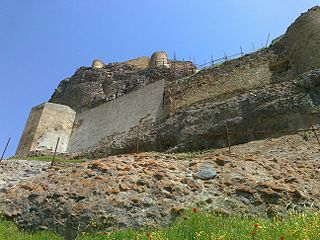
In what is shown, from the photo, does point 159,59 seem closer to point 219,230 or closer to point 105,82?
point 105,82

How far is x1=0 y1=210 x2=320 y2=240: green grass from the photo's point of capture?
17.8 feet

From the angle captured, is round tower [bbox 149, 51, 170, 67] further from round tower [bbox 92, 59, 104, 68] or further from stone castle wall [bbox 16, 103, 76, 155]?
stone castle wall [bbox 16, 103, 76, 155]

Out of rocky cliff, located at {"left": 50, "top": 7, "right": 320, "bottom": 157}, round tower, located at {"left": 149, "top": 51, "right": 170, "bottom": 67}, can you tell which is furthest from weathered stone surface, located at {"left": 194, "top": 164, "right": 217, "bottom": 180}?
round tower, located at {"left": 149, "top": 51, "right": 170, "bottom": 67}

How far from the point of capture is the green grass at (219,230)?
544 centimetres

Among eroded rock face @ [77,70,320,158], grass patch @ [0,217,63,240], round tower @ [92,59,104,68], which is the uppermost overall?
round tower @ [92,59,104,68]

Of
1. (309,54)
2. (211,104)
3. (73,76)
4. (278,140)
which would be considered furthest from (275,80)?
(73,76)

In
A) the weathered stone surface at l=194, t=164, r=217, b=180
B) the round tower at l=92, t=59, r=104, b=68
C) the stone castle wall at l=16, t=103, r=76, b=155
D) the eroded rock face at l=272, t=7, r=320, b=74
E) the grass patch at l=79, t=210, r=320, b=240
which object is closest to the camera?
the grass patch at l=79, t=210, r=320, b=240

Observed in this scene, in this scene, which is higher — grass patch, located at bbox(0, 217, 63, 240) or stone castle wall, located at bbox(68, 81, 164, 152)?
stone castle wall, located at bbox(68, 81, 164, 152)

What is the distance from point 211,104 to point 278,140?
18.6ft

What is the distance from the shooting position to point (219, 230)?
19.4ft

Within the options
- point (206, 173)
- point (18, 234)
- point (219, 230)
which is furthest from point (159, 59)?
point (219, 230)

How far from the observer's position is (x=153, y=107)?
922 inches

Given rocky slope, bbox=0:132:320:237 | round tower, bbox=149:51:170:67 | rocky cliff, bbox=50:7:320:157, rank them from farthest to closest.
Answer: round tower, bbox=149:51:170:67 → rocky cliff, bbox=50:7:320:157 → rocky slope, bbox=0:132:320:237

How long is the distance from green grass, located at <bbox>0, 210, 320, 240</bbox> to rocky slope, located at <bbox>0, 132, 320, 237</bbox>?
0.44 m
